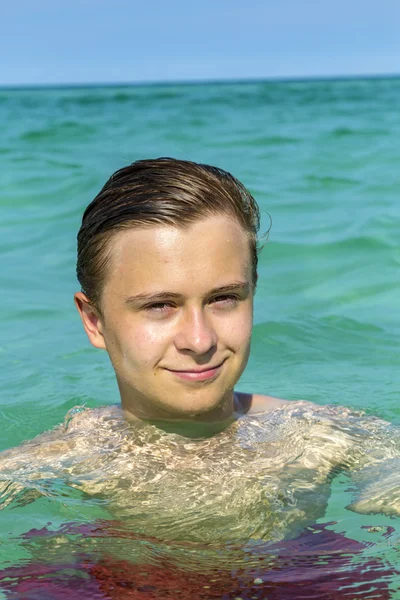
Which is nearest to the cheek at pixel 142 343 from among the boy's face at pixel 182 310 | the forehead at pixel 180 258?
the boy's face at pixel 182 310

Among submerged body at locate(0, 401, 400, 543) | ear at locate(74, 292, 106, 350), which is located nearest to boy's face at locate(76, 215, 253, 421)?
ear at locate(74, 292, 106, 350)

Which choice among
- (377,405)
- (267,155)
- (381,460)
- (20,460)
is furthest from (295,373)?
(267,155)

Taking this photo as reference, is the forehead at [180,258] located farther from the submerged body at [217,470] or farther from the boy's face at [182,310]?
the submerged body at [217,470]

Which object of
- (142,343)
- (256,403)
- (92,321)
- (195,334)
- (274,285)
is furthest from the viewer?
(274,285)

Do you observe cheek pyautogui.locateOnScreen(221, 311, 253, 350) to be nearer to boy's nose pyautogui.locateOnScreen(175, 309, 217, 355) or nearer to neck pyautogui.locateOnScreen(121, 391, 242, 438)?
boy's nose pyautogui.locateOnScreen(175, 309, 217, 355)

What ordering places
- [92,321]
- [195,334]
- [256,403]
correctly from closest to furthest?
[195,334], [92,321], [256,403]

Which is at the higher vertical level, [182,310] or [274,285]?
[274,285]

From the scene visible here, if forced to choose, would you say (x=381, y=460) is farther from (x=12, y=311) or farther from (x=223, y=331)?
(x=12, y=311)

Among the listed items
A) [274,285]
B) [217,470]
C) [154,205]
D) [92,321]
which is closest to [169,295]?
[154,205]

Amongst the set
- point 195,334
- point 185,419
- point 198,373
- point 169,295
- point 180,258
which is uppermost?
point 180,258

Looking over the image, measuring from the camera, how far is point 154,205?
3076mm

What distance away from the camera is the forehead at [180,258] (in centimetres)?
295

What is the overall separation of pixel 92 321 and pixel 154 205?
0.54m

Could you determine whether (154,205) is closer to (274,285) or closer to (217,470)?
(217,470)
